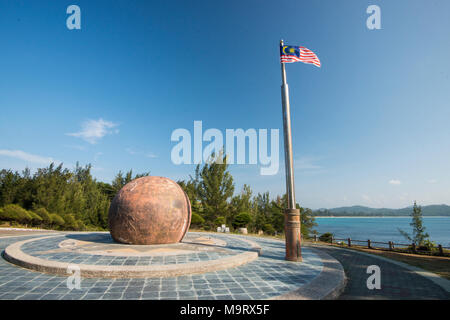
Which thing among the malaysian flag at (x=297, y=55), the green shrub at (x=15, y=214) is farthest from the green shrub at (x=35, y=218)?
the malaysian flag at (x=297, y=55)

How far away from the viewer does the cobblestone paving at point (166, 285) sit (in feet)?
15.2

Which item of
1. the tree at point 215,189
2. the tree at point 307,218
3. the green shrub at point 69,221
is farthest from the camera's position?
the tree at point 307,218

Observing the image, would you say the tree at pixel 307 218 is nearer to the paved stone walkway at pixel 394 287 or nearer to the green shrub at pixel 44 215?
the paved stone walkway at pixel 394 287

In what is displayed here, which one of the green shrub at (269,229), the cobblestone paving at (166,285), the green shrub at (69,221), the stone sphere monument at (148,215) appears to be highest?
the stone sphere monument at (148,215)

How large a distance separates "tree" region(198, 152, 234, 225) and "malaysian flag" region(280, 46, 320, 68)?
73.8 ft

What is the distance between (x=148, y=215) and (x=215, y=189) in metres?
21.6

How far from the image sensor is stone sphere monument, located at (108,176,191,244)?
905 cm

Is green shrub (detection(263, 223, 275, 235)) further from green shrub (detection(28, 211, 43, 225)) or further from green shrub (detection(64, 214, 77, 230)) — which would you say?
green shrub (detection(28, 211, 43, 225))

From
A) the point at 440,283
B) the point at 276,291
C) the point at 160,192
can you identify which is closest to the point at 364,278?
the point at 440,283

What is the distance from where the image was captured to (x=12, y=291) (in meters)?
4.73

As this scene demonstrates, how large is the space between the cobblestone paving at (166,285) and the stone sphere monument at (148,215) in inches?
130

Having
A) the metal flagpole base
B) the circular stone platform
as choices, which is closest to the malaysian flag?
the metal flagpole base

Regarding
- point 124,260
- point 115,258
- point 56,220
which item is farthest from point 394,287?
point 56,220
